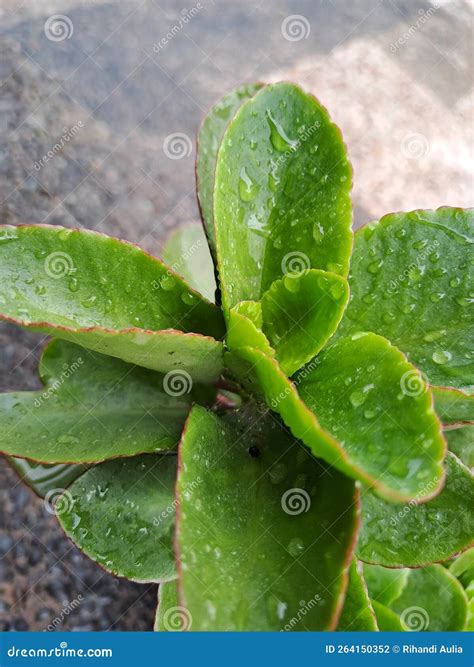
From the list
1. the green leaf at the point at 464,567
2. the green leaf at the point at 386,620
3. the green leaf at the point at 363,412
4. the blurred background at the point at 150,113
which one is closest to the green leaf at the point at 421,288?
the green leaf at the point at 363,412

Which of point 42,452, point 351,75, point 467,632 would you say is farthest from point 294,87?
point 351,75

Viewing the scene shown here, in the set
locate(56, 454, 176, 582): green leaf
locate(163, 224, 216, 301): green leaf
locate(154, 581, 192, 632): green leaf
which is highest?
locate(163, 224, 216, 301): green leaf

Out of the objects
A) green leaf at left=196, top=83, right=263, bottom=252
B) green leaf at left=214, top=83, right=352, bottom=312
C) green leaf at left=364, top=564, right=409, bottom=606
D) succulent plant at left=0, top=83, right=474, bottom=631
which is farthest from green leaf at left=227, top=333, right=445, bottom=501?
green leaf at left=364, top=564, right=409, bottom=606

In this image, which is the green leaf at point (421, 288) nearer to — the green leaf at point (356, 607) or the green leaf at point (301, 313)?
the green leaf at point (301, 313)

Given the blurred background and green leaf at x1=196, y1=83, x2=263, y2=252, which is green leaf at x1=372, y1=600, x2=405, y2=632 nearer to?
the blurred background

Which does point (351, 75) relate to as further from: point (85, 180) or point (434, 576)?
point (434, 576)

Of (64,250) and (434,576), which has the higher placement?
(64,250)

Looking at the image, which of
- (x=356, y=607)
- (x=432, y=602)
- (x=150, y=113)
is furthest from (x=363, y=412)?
(x=150, y=113)

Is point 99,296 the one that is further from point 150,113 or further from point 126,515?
point 150,113
